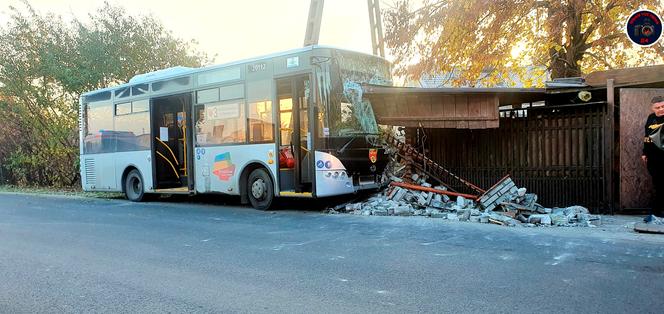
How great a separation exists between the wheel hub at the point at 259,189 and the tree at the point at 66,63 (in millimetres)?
11839

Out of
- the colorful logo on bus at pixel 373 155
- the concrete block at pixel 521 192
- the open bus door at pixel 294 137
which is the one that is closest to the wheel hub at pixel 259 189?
the open bus door at pixel 294 137

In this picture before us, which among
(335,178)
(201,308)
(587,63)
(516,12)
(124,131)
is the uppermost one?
(516,12)

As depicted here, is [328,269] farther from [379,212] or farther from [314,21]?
[314,21]

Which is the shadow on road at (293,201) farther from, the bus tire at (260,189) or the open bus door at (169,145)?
the open bus door at (169,145)

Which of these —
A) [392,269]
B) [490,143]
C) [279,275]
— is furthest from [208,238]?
[490,143]

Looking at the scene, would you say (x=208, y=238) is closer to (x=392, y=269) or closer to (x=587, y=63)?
(x=392, y=269)

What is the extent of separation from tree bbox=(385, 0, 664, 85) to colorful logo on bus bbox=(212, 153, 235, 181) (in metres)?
6.28

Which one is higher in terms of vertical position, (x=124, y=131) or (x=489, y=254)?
(x=124, y=131)

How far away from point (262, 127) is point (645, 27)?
7.19m

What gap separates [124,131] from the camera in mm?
14398

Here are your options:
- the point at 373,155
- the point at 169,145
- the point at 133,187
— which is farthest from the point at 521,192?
the point at 133,187

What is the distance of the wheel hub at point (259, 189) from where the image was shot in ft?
36.5

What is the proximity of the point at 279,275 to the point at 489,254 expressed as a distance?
2545mm

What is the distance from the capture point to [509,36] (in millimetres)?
14812
